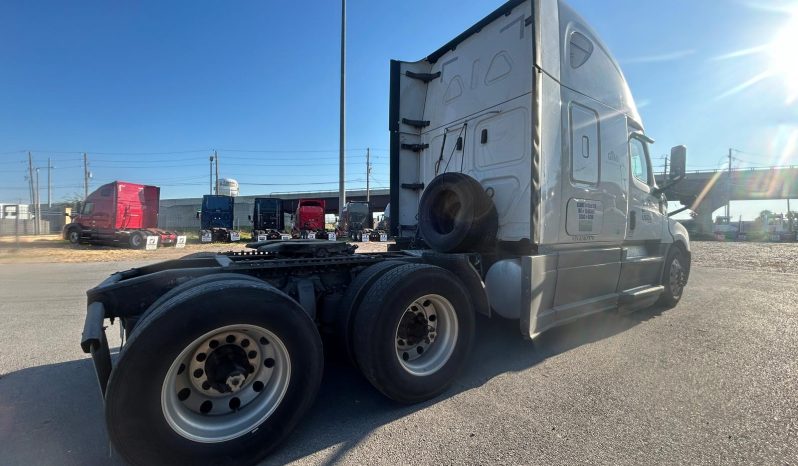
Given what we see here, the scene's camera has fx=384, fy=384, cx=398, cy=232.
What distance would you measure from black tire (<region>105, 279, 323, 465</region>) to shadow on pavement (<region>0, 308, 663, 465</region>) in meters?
0.26

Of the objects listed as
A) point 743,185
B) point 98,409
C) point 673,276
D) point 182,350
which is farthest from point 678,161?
point 743,185

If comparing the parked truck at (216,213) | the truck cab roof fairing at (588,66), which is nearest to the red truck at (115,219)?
the parked truck at (216,213)

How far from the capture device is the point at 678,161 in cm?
552

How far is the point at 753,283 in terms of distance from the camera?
29.8 ft

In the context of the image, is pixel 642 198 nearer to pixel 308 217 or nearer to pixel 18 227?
pixel 308 217

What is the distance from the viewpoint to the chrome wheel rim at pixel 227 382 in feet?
7.42

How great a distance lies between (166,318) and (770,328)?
7.12 metres

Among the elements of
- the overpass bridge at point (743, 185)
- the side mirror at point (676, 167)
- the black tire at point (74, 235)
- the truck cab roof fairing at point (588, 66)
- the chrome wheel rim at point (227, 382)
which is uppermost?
the overpass bridge at point (743, 185)

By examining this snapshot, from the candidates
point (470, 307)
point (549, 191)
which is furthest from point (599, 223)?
point (470, 307)

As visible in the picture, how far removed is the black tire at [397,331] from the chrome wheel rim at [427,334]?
0.04 feet

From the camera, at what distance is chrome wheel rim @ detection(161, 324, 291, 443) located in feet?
7.42

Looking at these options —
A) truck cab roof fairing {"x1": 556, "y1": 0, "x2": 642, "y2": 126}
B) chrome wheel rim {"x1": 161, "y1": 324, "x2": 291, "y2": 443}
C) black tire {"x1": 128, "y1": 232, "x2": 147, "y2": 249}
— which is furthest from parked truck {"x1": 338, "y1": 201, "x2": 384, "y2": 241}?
chrome wheel rim {"x1": 161, "y1": 324, "x2": 291, "y2": 443}

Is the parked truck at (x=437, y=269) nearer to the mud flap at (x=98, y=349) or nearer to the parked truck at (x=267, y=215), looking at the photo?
the mud flap at (x=98, y=349)

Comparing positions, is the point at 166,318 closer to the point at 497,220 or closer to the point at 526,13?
the point at 497,220
